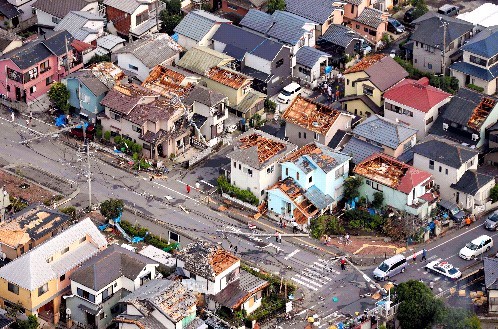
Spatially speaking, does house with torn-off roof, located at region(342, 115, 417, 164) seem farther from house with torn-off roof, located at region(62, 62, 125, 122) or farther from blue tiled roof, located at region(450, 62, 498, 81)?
house with torn-off roof, located at region(62, 62, 125, 122)

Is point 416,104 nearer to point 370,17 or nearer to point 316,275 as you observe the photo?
point 370,17

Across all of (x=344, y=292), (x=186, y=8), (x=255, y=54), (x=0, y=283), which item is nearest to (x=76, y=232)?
(x=0, y=283)

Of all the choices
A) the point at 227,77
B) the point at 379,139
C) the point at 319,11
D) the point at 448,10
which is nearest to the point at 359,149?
the point at 379,139

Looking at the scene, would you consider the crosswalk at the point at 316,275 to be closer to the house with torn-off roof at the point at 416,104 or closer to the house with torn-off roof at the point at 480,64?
the house with torn-off roof at the point at 416,104

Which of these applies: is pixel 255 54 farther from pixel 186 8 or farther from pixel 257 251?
pixel 257 251

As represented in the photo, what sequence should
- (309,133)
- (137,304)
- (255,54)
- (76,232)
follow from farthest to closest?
(255,54)
(309,133)
(76,232)
(137,304)

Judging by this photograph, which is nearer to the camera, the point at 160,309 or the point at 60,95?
the point at 160,309
